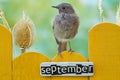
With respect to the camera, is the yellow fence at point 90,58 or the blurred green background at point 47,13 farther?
the blurred green background at point 47,13

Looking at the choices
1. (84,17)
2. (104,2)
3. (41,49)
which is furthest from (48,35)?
(104,2)

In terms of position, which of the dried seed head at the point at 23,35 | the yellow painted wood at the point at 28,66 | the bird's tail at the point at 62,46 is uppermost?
the dried seed head at the point at 23,35

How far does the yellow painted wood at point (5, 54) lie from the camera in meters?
0.94

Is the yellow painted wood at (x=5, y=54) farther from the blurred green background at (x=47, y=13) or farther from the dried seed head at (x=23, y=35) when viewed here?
the blurred green background at (x=47, y=13)

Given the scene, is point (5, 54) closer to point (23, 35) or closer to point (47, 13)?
point (23, 35)

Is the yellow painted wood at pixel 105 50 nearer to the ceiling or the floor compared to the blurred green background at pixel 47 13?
nearer to the floor

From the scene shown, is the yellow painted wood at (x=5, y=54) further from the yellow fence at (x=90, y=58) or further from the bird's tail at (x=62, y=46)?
the bird's tail at (x=62, y=46)

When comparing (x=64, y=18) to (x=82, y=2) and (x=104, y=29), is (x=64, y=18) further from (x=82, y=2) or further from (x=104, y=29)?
(x=82, y=2)

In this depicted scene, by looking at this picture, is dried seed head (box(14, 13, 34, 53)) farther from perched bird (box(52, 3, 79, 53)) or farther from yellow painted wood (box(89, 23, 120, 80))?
yellow painted wood (box(89, 23, 120, 80))

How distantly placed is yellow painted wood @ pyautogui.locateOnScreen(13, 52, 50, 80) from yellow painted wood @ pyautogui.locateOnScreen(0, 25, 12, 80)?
2 cm

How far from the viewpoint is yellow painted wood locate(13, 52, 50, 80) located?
931mm

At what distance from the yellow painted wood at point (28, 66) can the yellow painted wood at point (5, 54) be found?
2 centimetres

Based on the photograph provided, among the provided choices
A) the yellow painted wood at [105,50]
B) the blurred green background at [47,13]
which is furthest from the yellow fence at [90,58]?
the blurred green background at [47,13]

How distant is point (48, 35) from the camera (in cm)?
126
